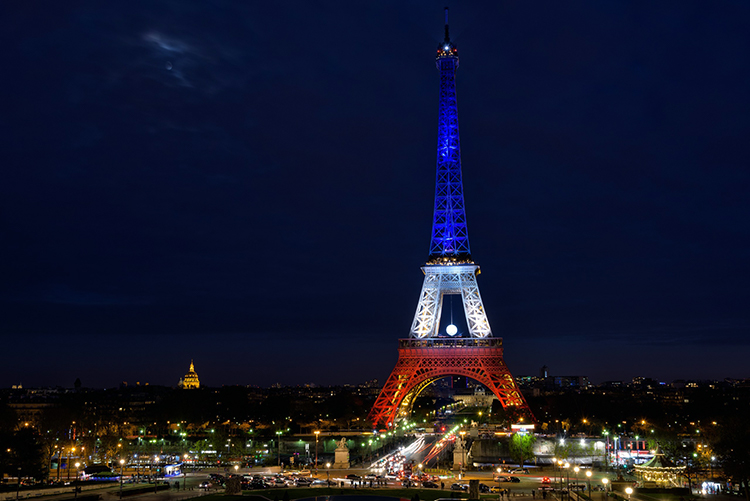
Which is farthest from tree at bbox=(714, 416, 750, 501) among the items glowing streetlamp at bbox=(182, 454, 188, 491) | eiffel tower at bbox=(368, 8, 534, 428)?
glowing streetlamp at bbox=(182, 454, 188, 491)

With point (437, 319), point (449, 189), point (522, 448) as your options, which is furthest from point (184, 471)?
point (449, 189)

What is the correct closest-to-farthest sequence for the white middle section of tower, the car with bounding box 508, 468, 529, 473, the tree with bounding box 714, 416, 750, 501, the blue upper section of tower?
the tree with bounding box 714, 416, 750, 501, the car with bounding box 508, 468, 529, 473, the white middle section of tower, the blue upper section of tower

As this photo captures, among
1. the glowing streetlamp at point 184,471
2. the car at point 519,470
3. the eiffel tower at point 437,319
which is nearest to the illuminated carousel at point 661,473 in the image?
the car at point 519,470

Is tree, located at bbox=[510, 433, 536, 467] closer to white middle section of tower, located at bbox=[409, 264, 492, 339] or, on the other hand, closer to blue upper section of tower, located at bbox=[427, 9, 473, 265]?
white middle section of tower, located at bbox=[409, 264, 492, 339]

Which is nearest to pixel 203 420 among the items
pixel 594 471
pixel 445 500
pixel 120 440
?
pixel 120 440

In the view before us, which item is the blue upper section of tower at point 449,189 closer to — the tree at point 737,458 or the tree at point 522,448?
the tree at point 522,448

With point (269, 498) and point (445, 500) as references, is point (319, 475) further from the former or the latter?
point (445, 500)
